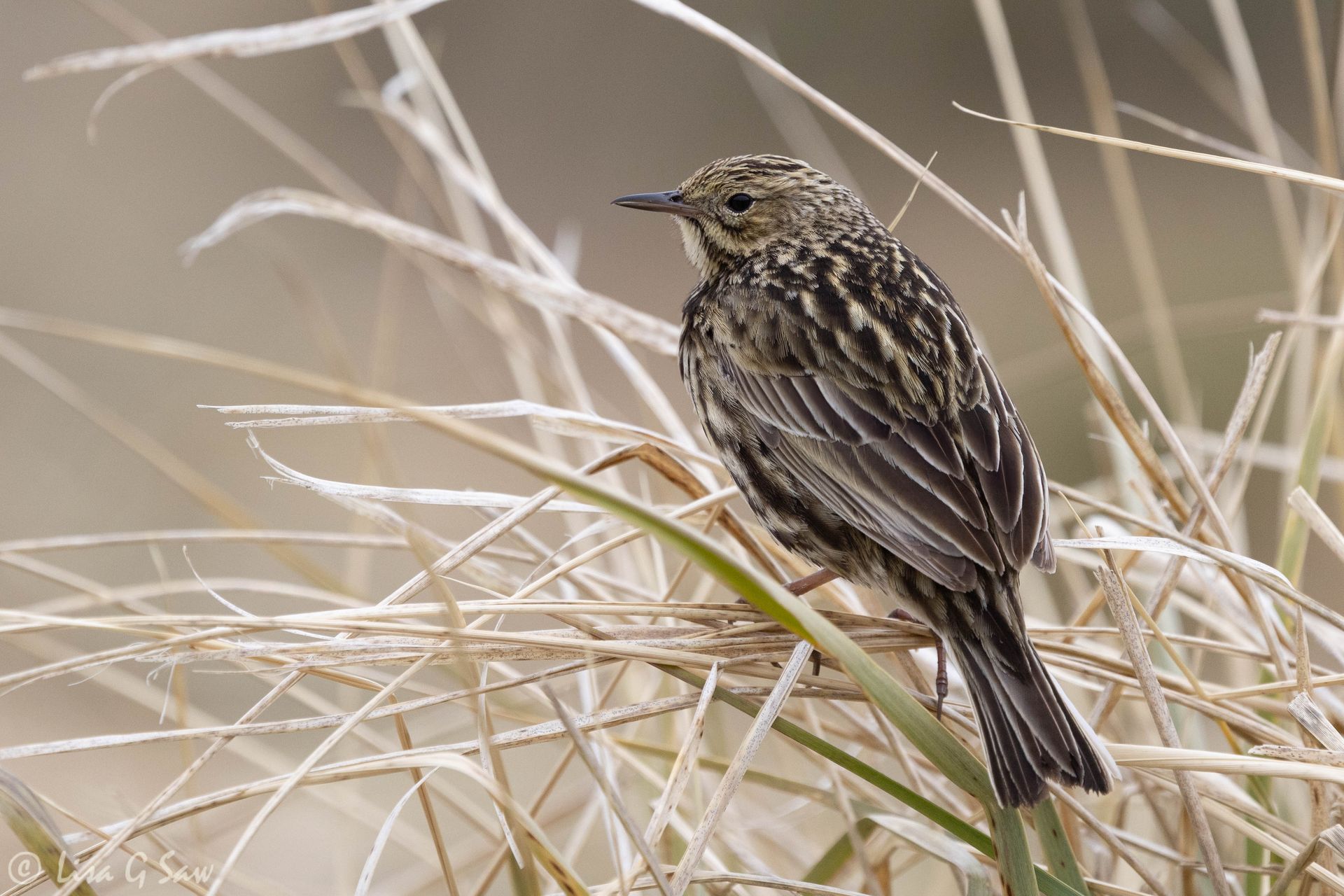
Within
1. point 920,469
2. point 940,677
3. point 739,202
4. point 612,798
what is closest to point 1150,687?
point 940,677

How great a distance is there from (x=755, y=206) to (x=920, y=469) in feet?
4.27

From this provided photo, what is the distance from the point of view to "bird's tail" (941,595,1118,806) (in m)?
2.16

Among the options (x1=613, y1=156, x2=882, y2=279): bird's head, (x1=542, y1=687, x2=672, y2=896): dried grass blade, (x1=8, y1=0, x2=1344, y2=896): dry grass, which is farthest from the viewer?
(x1=613, y1=156, x2=882, y2=279): bird's head

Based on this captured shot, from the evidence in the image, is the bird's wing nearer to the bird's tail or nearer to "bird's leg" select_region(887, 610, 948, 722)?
the bird's tail

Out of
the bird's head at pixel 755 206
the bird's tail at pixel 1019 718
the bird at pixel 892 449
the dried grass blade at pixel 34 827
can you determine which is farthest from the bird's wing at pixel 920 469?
the dried grass blade at pixel 34 827

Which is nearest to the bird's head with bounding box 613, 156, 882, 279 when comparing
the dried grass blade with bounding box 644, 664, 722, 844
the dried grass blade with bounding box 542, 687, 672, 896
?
the dried grass blade with bounding box 644, 664, 722, 844

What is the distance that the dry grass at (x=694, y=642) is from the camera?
82.7 inches

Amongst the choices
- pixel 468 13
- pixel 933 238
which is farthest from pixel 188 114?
pixel 933 238

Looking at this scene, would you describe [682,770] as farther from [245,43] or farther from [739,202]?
[245,43]

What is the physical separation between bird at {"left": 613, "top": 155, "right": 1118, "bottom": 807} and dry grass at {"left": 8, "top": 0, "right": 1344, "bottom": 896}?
11cm

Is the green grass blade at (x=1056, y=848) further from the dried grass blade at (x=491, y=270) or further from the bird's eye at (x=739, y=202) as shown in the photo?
the bird's eye at (x=739, y=202)

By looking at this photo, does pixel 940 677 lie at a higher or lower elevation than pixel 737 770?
higher

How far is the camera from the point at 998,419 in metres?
2.90

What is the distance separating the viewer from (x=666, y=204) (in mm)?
3859
